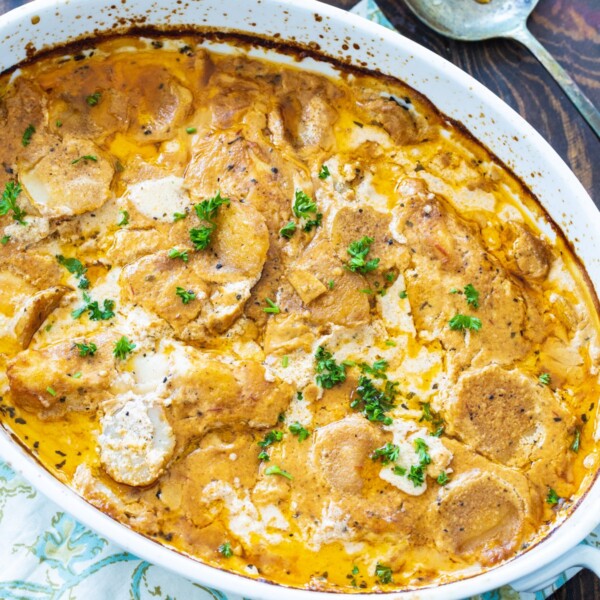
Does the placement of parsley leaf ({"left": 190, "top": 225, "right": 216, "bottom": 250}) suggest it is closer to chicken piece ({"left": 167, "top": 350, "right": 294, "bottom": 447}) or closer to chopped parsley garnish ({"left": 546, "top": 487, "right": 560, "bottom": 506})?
chicken piece ({"left": 167, "top": 350, "right": 294, "bottom": 447})

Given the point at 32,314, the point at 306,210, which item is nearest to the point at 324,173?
the point at 306,210

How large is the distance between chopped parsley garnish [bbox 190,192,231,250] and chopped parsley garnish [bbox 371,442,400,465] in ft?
2.91

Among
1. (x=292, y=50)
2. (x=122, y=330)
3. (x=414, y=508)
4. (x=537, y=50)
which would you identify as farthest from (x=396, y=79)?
(x=414, y=508)

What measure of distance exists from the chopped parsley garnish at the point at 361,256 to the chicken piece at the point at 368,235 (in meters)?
0.02

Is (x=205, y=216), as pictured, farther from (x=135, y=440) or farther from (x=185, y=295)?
(x=135, y=440)

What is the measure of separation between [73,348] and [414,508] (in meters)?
1.23

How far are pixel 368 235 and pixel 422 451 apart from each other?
2.43ft

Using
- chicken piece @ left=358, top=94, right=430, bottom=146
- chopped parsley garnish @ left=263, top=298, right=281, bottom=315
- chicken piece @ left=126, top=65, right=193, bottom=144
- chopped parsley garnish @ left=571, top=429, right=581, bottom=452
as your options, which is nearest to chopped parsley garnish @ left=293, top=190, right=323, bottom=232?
chopped parsley garnish @ left=263, top=298, right=281, bottom=315

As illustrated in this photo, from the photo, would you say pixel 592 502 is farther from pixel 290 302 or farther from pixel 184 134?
pixel 184 134

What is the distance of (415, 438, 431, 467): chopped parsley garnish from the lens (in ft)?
9.11

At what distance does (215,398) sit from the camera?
2742mm

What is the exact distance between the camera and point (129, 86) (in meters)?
2.95

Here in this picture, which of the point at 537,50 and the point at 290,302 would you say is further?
the point at 537,50

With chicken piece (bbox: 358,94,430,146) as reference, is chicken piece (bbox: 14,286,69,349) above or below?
below
